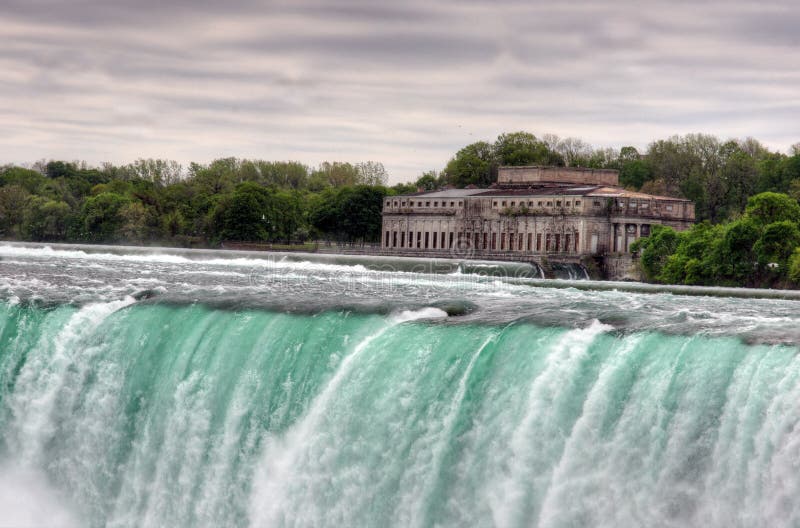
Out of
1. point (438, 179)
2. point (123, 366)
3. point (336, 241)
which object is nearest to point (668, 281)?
point (123, 366)

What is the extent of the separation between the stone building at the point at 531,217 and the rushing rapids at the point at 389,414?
7623 cm

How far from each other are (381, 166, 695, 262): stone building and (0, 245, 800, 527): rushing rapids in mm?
76229

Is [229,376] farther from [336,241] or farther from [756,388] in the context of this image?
[336,241]

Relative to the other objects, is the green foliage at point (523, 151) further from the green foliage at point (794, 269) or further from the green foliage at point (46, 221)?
the green foliage at point (794, 269)

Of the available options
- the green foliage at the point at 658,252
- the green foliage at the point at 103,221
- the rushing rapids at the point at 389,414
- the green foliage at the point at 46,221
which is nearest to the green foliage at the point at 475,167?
the green foliage at the point at 103,221

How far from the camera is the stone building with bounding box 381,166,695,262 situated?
12150cm

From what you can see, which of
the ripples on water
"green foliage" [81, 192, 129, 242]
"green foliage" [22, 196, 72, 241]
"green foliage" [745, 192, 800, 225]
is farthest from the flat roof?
"green foliage" [22, 196, 72, 241]

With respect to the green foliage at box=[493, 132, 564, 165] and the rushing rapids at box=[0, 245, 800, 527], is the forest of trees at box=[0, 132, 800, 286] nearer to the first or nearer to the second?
the green foliage at box=[493, 132, 564, 165]

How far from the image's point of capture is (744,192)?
152 metres

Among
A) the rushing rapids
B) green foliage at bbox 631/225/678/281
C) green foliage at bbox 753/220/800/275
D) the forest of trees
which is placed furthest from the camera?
the forest of trees

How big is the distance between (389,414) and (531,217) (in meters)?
105

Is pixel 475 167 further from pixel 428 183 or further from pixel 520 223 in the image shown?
pixel 520 223

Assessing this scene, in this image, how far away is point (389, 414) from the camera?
26.9 meters

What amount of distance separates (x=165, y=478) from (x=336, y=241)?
429 feet
